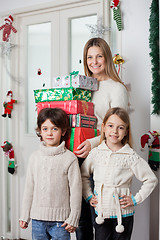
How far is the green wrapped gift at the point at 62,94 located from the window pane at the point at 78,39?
0.94 m

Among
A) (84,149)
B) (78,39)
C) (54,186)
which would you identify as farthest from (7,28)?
(54,186)

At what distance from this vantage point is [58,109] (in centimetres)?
171

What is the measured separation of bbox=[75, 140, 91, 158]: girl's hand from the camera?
172 cm

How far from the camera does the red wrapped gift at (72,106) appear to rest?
1.69m

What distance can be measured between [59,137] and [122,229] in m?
0.58

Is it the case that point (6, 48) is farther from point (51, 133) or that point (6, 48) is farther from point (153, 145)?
point (153, 145)

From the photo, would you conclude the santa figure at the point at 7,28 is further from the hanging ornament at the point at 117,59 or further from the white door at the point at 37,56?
the hanging ornament at the point at 117,59

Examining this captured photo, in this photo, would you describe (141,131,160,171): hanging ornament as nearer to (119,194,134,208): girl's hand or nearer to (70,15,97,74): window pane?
(119,194,134,208): girl's hand

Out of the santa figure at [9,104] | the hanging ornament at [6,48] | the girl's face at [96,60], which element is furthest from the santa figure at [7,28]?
the girl's face at [96,60]

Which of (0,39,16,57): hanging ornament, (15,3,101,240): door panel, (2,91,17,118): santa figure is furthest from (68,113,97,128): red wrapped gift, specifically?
(0,39,16,57): hanging ornament

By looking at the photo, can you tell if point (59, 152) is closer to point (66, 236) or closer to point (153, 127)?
point (66, 236)

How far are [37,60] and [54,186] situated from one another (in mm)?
1592

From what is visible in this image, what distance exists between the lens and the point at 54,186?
1.66m

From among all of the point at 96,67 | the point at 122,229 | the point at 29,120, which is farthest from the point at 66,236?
the point at 29,120
